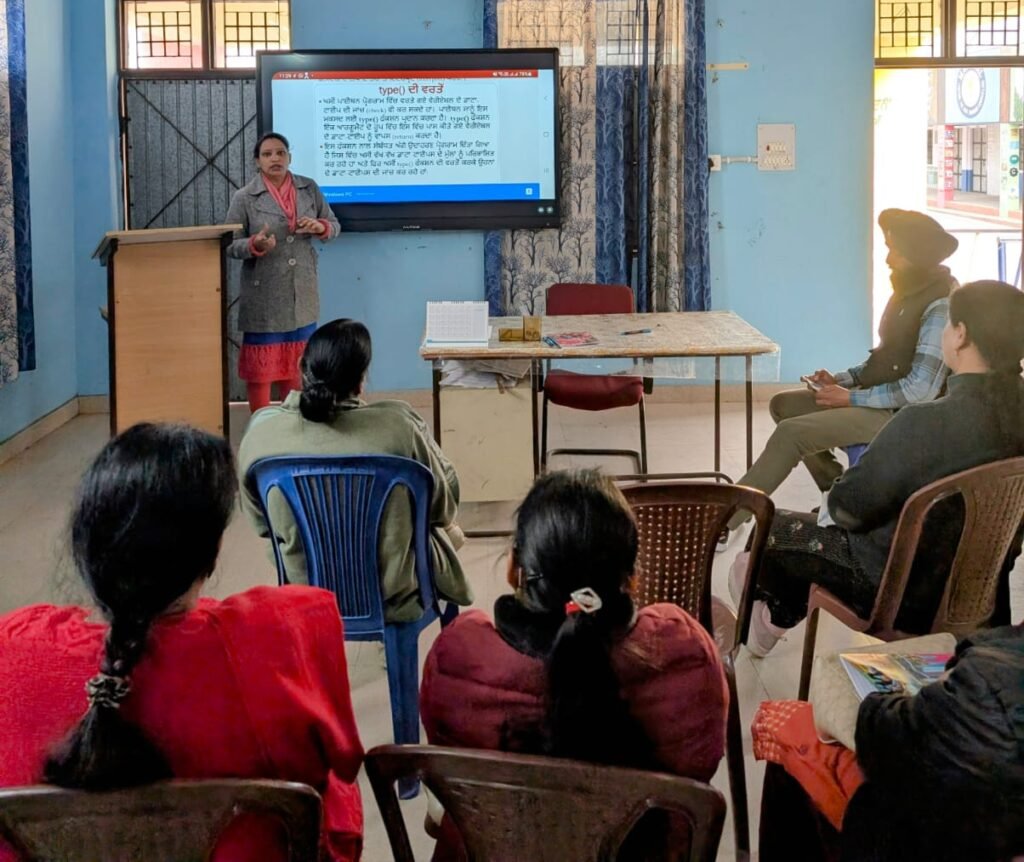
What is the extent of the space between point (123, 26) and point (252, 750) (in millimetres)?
5904

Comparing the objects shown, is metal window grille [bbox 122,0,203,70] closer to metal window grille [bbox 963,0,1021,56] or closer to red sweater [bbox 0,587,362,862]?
metal window grille [bbox 963,0,1021,56]

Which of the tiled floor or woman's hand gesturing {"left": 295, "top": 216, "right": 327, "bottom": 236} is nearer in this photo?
the tiled floor

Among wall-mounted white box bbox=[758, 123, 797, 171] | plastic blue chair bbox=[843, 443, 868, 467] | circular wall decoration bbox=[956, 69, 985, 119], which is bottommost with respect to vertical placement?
plastic blue chair bbox=[843, 443, 868, 467]

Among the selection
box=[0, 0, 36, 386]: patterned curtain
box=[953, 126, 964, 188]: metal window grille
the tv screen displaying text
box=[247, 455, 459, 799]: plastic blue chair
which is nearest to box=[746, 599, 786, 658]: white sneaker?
box=[247, 455, 459, 799]: plastic blue chair

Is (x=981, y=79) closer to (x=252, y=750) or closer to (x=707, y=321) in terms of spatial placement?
(x=707, y=321)

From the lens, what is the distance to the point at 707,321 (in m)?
4.67

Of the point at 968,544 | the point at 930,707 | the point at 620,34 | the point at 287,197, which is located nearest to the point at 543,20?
the point at 620,34

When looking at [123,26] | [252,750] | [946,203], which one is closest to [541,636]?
[252,750]

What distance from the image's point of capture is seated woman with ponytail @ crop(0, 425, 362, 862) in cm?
130

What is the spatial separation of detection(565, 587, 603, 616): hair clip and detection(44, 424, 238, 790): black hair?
0.40 meters

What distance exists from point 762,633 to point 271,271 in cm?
296

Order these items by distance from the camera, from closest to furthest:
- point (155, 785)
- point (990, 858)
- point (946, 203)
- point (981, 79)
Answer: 1. point (155, 785)
2. point (990, 858)
3. point (981, 79)
4. point (946, 203)

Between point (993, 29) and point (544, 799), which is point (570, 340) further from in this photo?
point (993, 29)

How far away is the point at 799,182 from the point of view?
669 centimetres
